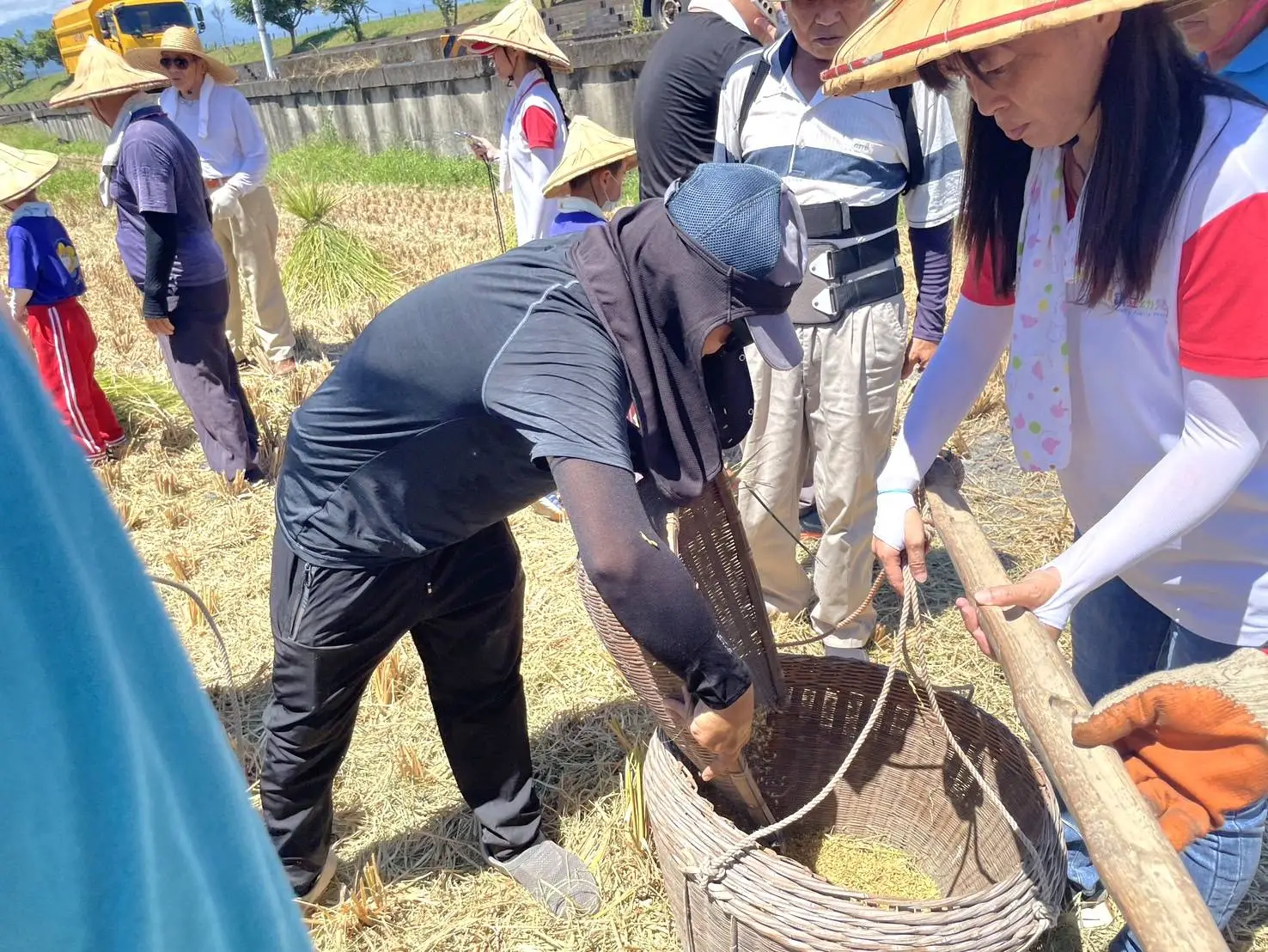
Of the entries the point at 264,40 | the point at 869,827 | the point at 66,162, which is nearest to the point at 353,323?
the point at 869,827

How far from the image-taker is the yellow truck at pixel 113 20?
2472 centimetres

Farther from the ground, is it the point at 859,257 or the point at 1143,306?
the point at 1143,306

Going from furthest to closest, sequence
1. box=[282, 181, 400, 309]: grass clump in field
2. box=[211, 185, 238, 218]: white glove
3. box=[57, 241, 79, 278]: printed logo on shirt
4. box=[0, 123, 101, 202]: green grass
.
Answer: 1. box=[0, 123, 101, 202]: green grass
2. box=[282, 181, 400, 309]: grass clump in field
3. box=[211, 185, 238, 218]: white glove
4. box=[57, 241, 79, 278]: printed logo on shirt

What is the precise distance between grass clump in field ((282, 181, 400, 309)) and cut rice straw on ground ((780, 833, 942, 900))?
6.16 metres

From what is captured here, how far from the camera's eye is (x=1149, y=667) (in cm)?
189

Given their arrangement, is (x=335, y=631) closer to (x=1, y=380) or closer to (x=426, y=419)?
(x=426, y=419)

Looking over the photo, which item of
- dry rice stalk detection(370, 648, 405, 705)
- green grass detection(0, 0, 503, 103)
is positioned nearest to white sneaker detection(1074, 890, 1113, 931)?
dry rice stalk detection(370, 648, 405, 705)

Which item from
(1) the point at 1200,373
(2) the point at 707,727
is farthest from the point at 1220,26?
(2) the point at 707,727

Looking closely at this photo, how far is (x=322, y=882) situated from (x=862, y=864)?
1.47 metres

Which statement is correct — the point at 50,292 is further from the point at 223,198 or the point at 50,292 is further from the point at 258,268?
the point at 258,268

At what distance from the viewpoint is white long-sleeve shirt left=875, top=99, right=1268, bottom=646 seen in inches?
48.3

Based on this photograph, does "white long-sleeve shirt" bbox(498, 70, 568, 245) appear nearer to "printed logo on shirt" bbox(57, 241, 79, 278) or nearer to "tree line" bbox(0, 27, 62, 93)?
"printed logo on shirt" bbox(57, 241, 79, 278)

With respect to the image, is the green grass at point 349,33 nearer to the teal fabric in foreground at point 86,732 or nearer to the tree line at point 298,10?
the tree line at point 298,10

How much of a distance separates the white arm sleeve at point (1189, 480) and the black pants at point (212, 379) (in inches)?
158
